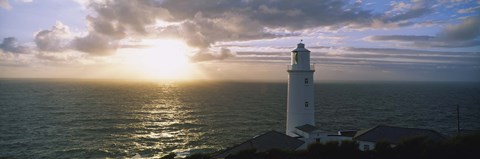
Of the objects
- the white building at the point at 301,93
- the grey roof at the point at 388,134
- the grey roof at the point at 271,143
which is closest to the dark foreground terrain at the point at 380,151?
the grey roof at the point at 271,143

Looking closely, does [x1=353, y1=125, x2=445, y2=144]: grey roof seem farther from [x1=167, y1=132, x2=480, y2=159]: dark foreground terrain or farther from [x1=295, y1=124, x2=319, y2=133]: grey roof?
[x1=167, y1=132, x2=480, y2=159]: dark foreground terrain

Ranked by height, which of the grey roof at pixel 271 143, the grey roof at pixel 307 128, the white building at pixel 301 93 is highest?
the white building at pixel 301 93

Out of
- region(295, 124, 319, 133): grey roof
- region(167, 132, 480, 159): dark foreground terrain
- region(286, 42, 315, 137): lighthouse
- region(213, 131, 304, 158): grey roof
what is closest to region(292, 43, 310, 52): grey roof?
region(286, 42, 315, 137): lighthouse

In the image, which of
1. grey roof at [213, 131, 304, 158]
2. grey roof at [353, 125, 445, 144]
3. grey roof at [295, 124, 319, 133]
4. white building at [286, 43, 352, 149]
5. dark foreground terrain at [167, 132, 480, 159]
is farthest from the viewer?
white building at [286, 43, 352, 149]

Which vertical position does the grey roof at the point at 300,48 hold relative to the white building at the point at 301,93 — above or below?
above

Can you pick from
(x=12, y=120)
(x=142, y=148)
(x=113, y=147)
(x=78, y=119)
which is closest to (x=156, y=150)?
(x=142, y=148)

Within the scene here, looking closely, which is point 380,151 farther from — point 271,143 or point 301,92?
point 301,92

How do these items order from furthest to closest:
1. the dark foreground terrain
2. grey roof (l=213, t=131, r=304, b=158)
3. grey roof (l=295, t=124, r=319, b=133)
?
grey roof (l=295, t=124, r=319, b=133)
grey roof (l=213, t=131, r=304, b=158)
the dark foreground terrain

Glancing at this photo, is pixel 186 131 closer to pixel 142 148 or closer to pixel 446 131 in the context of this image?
pixel 142 148

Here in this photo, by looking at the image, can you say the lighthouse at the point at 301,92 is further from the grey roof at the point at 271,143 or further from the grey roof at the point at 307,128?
the grey roof at the point at 271,143
